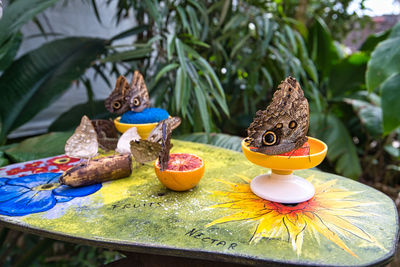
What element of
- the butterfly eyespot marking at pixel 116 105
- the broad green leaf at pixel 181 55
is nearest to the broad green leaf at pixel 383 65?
the broad green leaf at pixel 181 55

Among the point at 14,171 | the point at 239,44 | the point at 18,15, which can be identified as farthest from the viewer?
the point at 239,44

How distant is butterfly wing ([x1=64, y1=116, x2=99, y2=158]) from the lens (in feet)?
2.61

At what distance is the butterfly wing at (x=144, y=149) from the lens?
0.74 metres

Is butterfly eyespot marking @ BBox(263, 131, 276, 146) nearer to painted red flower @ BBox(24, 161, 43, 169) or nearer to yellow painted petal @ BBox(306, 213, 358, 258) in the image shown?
yellow painted petal @ BBox(306, 213, 358, 258)

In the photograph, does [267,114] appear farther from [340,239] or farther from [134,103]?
[134,103]

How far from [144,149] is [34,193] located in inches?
11.0

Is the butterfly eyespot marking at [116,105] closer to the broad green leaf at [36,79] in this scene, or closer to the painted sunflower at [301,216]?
the painted sunflower at [301,216]

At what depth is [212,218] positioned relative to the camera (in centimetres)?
60

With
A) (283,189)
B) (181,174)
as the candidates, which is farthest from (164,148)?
(283,189)

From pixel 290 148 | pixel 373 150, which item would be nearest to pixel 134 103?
pixel 290 148

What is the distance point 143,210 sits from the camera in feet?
2.08

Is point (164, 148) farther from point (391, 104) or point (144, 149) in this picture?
point (391, 104)

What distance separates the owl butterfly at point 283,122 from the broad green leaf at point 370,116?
154 centimetres

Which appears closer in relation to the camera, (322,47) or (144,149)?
(144,149)
